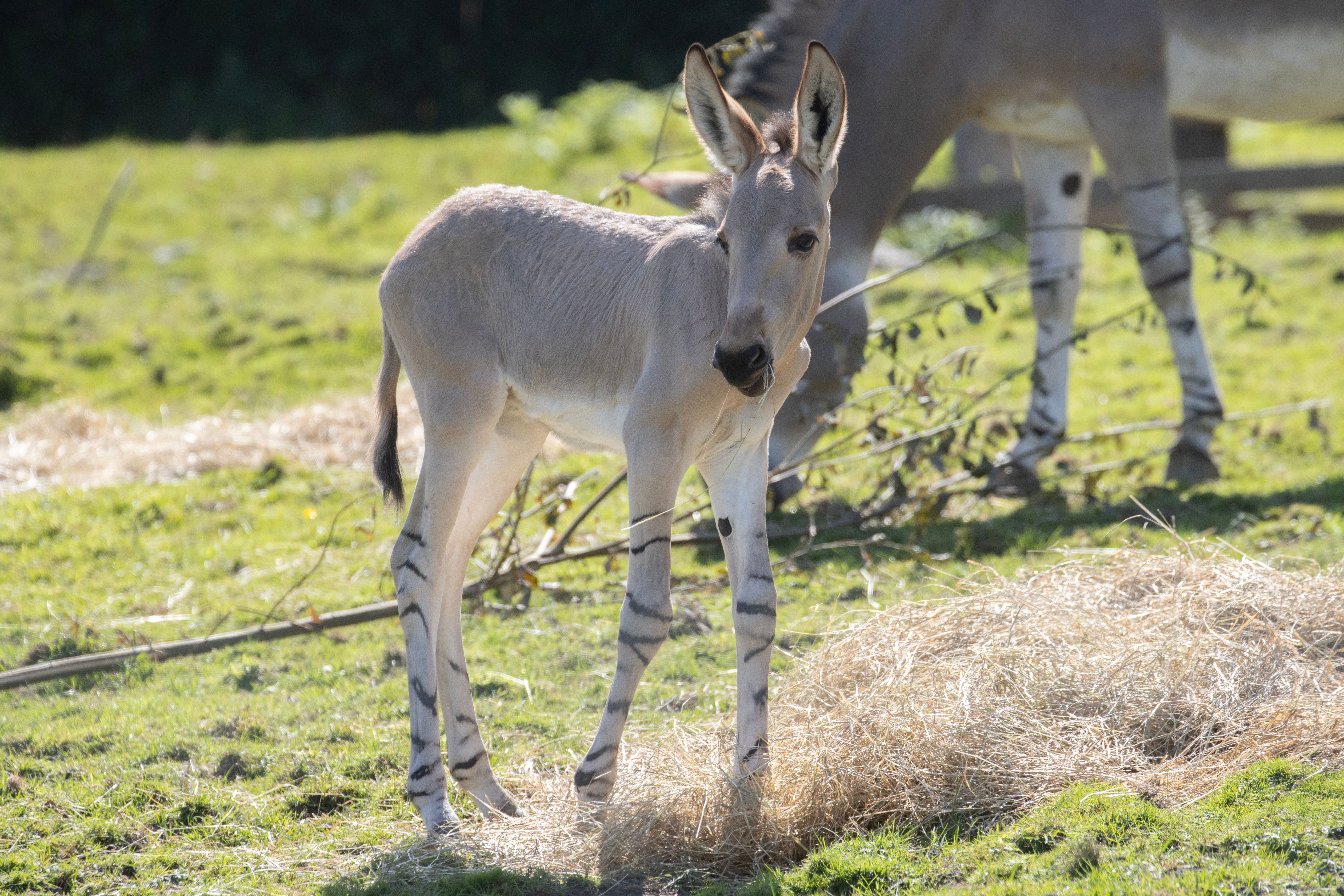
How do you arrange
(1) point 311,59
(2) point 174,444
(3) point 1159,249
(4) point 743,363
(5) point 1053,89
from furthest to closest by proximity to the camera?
(1) point 311,59 < (2) point 174,444 < (3) point 1159,249 < (5) point 1053,89 < (4) point 743,363

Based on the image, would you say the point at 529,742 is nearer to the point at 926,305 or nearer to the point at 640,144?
the point at 926,305

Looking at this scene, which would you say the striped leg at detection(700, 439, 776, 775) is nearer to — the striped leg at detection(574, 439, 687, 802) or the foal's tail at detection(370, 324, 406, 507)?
the striped leg at detection(574, 439, 687, 802)

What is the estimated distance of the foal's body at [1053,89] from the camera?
7.41 meters

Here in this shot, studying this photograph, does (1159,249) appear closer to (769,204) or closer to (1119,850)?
(769,204)

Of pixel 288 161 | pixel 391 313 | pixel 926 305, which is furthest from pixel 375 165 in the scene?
pixel 391 313

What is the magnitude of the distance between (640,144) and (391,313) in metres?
13.3

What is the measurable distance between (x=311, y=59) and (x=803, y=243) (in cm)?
2255

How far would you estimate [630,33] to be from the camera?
24703 millimetres

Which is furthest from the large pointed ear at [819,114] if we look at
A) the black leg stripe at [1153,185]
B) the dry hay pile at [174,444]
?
the dry hay pile at [174,444]

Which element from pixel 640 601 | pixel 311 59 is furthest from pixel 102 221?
pixel 640 601

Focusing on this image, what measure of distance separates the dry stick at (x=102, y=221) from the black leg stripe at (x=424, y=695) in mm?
10306

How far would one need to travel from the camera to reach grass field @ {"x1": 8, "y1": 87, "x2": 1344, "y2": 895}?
152 inches

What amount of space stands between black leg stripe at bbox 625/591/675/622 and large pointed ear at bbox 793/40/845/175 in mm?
1561

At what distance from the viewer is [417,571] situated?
14.3 feet
